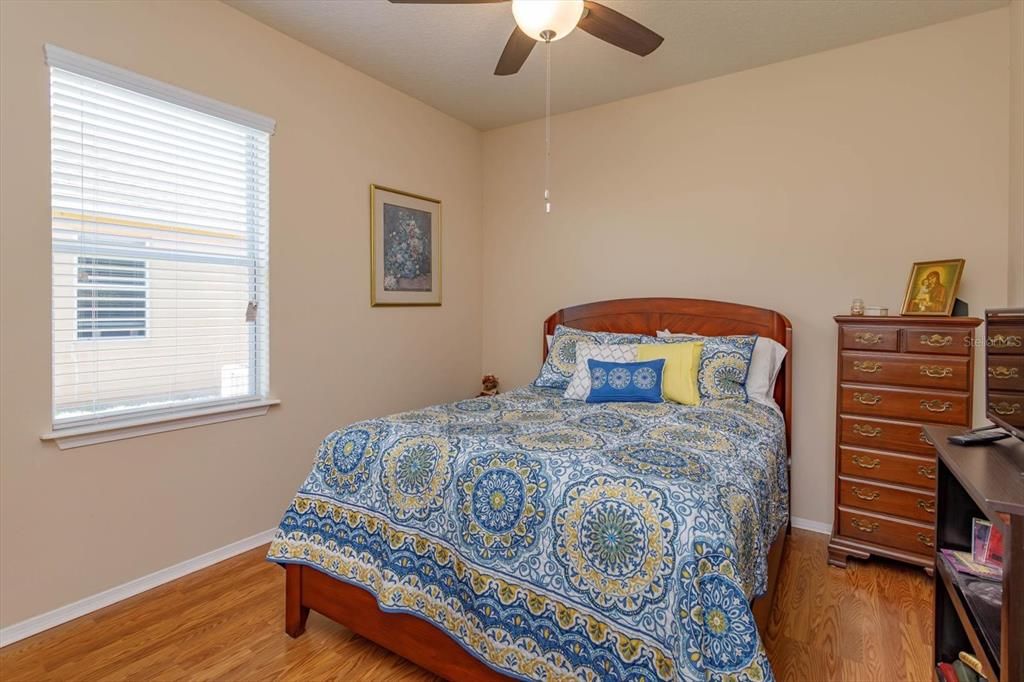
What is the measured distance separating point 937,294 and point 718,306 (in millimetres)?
1054

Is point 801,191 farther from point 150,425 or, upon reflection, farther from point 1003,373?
point 150,425

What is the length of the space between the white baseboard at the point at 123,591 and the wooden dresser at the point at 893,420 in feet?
9.98

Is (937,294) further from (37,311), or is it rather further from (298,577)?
(37,311)

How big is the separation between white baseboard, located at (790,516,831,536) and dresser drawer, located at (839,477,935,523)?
0.52 m

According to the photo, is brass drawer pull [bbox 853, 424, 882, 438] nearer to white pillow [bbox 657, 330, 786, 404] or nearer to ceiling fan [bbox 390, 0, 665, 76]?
white pillow [bbox 657, 330, 786, 404]

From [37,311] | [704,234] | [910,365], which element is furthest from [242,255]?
[910,365]

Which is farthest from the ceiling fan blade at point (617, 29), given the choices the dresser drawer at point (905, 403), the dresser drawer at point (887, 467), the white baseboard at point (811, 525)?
the white baseboard at point (811, 525)

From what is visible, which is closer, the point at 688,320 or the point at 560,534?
the point at 560,534

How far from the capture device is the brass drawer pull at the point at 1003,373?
135 centimetres

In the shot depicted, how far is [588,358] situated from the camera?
2.90 m

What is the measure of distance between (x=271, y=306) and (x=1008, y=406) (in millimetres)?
3027

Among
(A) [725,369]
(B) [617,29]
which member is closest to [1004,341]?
(A) [725,369]

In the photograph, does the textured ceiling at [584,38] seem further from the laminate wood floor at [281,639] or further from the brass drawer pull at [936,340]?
the laminate wood floor at [281,639]

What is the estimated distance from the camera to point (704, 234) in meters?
3.35
